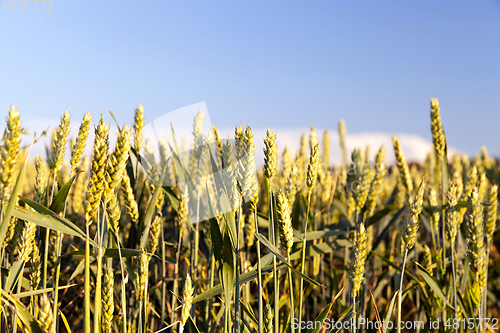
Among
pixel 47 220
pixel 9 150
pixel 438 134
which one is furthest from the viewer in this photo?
pixel 438 134

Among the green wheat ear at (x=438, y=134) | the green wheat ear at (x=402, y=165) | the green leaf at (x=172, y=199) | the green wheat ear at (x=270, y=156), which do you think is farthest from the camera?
the green wheat ear at (x=402, y=165)

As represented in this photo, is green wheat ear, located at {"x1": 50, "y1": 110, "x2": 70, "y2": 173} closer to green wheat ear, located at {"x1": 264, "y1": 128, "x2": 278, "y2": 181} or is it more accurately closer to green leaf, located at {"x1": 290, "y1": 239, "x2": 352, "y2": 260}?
green wheat ear, located at {"x1": 264, "y1": 128, "x2": 278, "y2": 181}

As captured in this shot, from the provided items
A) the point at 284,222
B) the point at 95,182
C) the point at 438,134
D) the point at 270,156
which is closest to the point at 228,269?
the point at 284,222

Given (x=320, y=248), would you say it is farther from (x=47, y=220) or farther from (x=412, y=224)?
(x=47, y=220)

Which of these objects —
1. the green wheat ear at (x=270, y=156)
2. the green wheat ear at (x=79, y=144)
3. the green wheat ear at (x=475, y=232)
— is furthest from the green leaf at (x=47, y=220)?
the green wheat ear at (x=475, y=232)

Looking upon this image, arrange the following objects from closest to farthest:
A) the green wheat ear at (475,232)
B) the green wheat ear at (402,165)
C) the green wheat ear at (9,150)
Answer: the green wheat ear at (9,150), the green wheat ear at (475,232), the green wheat ear at (402,165)

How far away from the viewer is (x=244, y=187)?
106cm

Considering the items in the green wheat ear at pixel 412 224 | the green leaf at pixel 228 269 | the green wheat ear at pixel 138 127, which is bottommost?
the green leaf at pixel 228 269

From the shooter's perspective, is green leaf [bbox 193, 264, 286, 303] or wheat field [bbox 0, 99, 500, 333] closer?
wheat field [bbox 0, 99, 500, 333]

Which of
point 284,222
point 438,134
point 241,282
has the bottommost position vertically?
point 241,282

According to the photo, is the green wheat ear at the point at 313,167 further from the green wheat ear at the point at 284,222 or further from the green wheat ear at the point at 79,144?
the green wheat ear at the point at 79,144

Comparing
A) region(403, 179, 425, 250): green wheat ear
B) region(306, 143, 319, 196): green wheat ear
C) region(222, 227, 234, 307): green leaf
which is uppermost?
region(306, 143, 319, 196): green wheat ear

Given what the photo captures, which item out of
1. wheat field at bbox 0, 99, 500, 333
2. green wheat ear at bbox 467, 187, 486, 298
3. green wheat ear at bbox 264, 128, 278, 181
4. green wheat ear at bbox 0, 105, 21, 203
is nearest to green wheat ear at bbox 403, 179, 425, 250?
wheat field at bbox 0, 99, 500, 333

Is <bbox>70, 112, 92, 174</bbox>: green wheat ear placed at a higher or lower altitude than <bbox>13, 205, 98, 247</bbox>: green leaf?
higher
